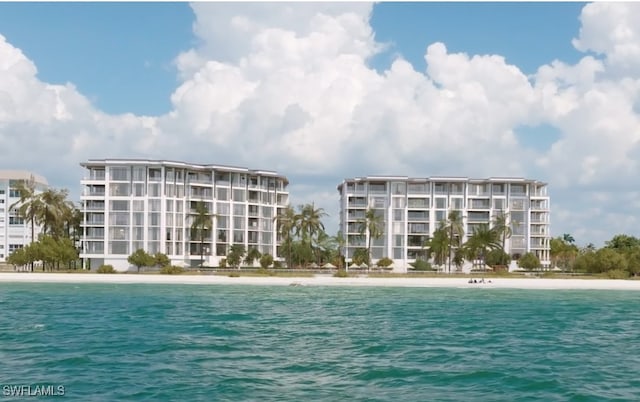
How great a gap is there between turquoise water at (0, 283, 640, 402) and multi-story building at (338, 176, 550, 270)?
296 feet

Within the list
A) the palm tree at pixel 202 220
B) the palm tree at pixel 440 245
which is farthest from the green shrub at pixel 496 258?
the palm tree at pixel 202 220

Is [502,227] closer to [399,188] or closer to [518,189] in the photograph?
[518,189]

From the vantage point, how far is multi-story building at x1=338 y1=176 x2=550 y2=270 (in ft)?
491

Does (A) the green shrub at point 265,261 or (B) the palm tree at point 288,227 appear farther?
(B) the palm tree at point 288,227

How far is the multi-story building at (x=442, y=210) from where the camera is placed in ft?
491

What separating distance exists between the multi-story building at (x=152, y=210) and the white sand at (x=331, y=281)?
2616cm

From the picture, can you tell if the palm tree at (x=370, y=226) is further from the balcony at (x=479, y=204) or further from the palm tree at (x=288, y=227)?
the balcony at (x=479, y=204)

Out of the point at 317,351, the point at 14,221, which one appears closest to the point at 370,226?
the point at 14,221

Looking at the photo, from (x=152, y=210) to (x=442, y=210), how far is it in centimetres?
6086

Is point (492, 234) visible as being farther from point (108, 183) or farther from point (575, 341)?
point (575, 341)

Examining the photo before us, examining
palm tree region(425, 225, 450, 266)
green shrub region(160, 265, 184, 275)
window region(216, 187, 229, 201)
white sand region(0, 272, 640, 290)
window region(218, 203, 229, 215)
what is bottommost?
white sand region(0, 272, 640, 290)

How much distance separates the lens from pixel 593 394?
928 inches

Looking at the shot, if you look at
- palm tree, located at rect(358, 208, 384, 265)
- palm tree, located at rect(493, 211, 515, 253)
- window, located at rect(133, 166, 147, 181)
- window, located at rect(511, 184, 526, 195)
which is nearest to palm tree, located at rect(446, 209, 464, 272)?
palm tree, located at rect(493, 211, 515, 253)

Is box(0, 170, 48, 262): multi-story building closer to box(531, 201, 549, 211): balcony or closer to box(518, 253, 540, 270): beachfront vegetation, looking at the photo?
Answer: box(518, 253, 540, 270): beachfront vegetation
